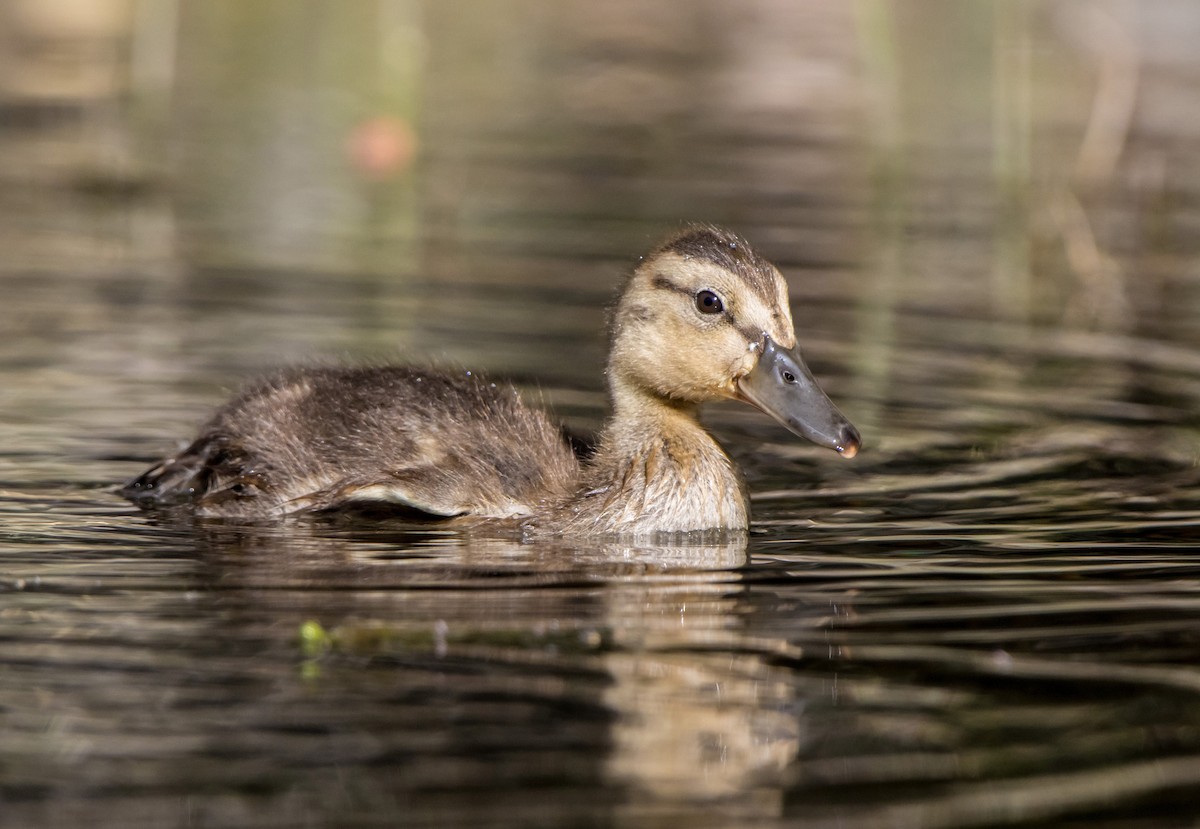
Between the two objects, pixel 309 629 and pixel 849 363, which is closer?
pixel 309 629

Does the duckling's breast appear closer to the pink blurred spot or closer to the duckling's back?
the duckling's back

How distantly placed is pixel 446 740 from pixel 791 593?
1.90 metres

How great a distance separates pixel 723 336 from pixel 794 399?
1.18 ft

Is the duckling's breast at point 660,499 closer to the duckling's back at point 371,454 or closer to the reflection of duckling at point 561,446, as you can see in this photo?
the reflection of duckling at point 561,446

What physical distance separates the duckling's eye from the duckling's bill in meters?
0.21

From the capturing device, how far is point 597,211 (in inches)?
602

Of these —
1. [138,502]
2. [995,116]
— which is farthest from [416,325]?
[995,116]

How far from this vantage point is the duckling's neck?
7.60 metres

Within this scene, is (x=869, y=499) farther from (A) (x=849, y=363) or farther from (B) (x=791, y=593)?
(A) (x=849, y=363)

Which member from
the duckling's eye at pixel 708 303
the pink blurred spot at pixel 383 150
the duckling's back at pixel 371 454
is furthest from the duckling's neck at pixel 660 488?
the pink blurred spot at pixel 383 150

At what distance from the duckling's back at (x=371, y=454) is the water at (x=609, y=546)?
0.76ft

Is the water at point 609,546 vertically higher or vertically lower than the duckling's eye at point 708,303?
lower

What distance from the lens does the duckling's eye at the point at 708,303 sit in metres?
7.67

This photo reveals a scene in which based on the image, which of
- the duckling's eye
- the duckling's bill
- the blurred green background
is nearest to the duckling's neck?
the duckling's bill
